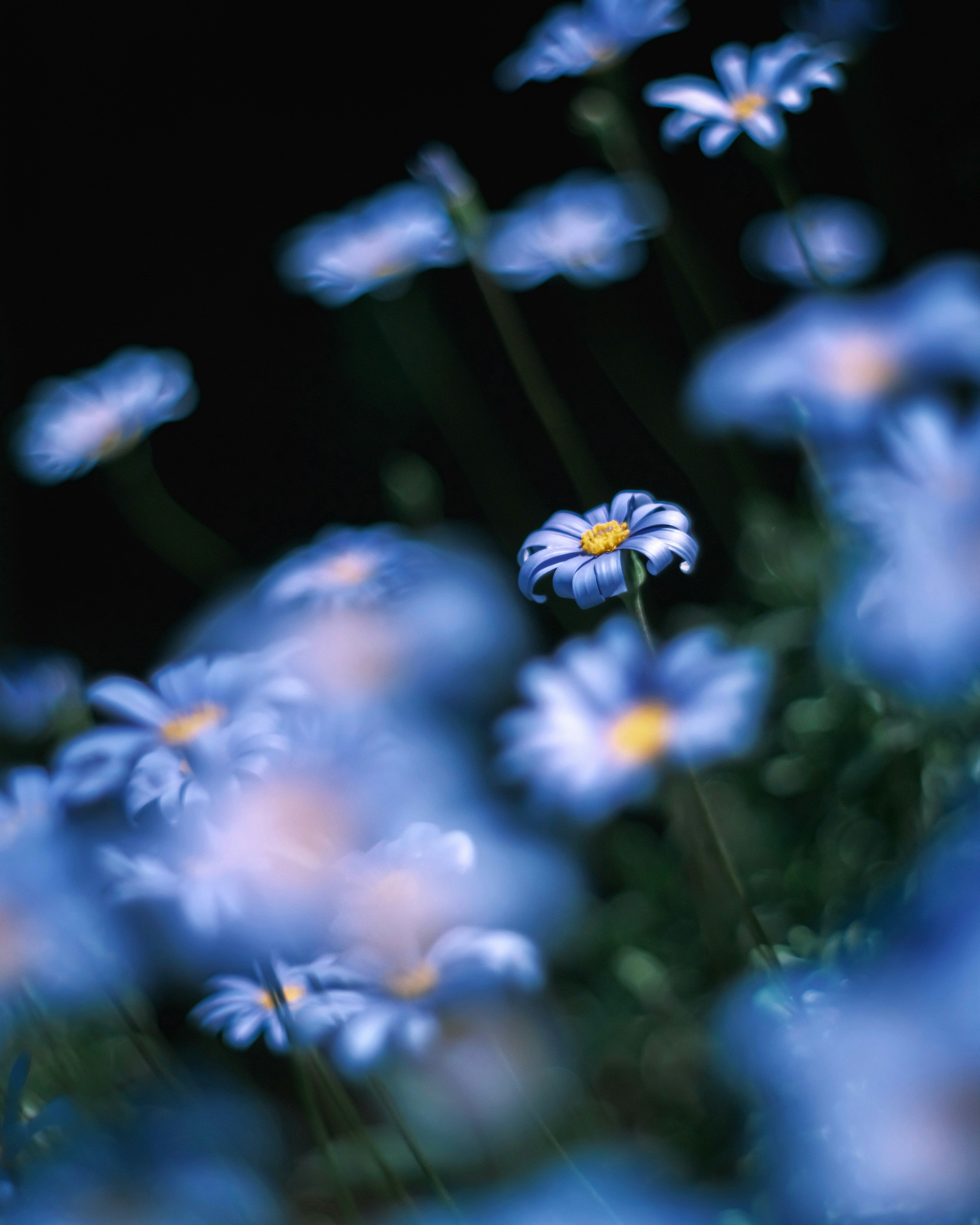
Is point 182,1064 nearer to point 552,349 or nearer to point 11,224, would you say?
point 552,349

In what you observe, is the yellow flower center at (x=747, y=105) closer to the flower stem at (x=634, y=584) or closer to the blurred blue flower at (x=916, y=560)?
the blurred blue flower at (x=916, y=560)

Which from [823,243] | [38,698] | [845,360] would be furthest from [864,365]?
[38,698]

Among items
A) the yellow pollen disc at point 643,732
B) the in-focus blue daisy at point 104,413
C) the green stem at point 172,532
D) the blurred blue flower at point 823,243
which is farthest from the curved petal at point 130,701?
the green stem at point 172,532

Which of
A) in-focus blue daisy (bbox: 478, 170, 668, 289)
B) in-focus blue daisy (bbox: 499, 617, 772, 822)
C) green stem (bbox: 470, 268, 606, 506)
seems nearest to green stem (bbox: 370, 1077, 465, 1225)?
in-focus blue daisy (bbox: 499, 617, 772, 822)

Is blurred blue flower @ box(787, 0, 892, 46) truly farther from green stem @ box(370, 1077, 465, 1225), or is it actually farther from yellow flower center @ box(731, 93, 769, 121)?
green stem @ box(370, 1077, 465, 1225)

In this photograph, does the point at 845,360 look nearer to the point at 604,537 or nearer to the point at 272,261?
the point at 604,537

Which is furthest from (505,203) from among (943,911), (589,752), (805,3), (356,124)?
(943,911)
